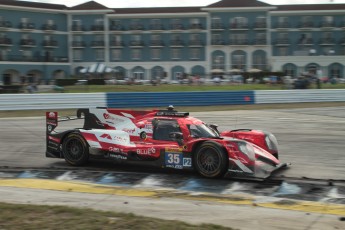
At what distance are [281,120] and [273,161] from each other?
10.4m

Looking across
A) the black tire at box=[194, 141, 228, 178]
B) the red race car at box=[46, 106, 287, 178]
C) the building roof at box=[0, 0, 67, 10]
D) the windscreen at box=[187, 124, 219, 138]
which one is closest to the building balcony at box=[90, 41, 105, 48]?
the building roof at box=[0, 0, 67, 10]

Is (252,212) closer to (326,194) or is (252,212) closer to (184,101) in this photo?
(326,194)

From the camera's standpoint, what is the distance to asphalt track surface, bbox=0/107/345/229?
5.94 metres

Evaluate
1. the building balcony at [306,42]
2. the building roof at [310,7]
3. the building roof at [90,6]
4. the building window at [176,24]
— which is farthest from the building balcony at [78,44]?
the building balcony at [306,42]

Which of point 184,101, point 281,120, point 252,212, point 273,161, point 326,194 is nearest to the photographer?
point 252,212

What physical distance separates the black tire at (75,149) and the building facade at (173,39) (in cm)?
5563

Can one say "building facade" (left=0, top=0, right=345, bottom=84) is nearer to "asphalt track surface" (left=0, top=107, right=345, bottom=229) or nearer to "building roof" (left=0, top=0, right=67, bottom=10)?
"building roof" (left=0, top=0, right=67, bottom=10)

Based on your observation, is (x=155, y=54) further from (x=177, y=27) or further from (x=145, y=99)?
(x=145, y=99)

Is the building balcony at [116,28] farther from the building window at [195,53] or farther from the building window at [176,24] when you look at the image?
the building window at [195,53]

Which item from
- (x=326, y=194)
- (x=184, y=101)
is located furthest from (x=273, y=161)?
(x=184, y=101)

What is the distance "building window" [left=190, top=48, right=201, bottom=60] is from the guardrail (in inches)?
1563

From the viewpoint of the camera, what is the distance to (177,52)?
6800 cm

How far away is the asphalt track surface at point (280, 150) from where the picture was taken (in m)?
5.94

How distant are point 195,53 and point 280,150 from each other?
186 ft
